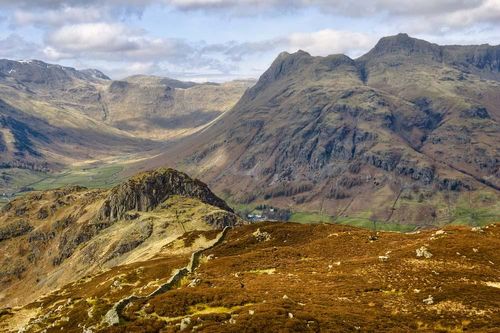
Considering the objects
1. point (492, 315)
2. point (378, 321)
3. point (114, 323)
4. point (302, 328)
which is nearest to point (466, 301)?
point (492, 315)

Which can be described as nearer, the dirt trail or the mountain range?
the mountain range

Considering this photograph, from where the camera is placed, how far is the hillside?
4472 cm

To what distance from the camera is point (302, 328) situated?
4162cm

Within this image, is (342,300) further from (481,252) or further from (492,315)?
(481,252)

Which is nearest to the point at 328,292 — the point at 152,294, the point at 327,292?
the point at 327,292

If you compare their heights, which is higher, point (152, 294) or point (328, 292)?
point (152, 294)

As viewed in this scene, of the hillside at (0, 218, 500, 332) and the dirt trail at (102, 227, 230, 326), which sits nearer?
the hillside at (0, 218, 500, 332)

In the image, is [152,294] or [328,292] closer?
[328,292]

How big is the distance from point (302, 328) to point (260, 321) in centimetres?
355

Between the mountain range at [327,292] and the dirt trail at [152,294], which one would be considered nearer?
the mountain range at [327,292]

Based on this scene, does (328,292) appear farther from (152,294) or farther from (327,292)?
(152,294)

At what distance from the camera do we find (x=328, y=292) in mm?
57625

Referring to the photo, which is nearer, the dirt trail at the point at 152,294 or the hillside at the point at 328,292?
the hillside at the point at 328,292

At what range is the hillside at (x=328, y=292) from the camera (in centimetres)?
4472
